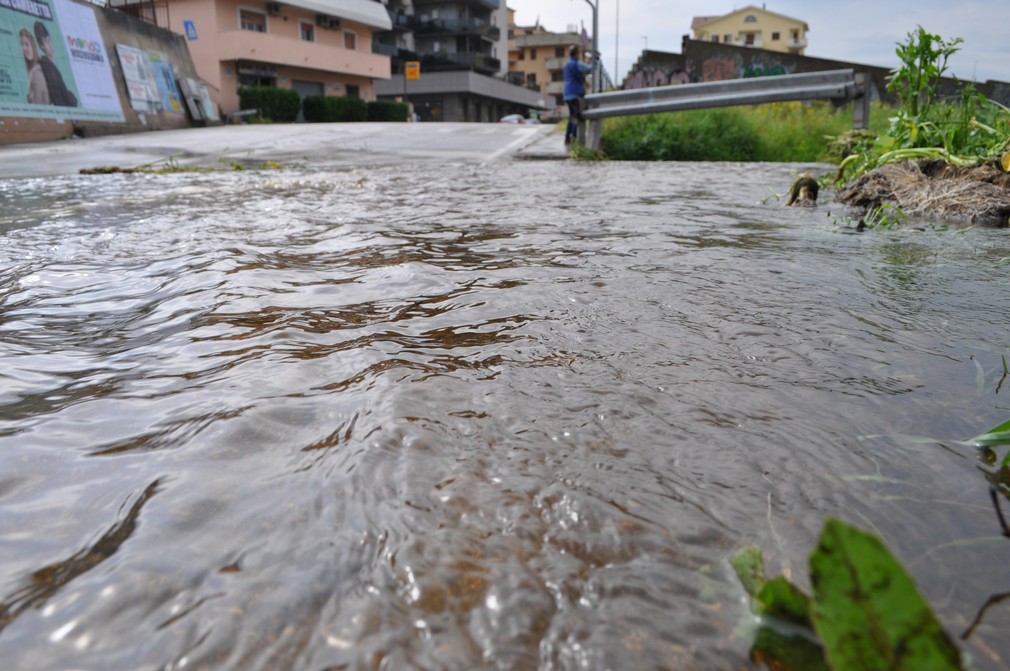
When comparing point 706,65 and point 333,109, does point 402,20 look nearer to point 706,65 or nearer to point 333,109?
point 333,109

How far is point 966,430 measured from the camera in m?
1.26

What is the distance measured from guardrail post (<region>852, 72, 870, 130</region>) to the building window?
34.4 m

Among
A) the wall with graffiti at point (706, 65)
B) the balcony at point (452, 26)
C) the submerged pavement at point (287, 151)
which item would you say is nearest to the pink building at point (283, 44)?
the balcony at point (452, 26)

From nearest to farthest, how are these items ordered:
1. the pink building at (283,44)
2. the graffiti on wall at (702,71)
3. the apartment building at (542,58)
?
the graffiti on wall at (702,71)
the pink building at (283,44)
the apartment building at (542,58)

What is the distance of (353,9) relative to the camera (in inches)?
1654

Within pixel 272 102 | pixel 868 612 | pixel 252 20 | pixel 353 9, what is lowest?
pixel 272 102

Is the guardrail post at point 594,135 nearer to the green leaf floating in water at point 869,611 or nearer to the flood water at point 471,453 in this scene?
the flood water at point 471,453

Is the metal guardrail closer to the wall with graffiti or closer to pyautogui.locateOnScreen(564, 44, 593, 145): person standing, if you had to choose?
pyautogui.locateOnScreen(564, 44, 593, 145): person standing

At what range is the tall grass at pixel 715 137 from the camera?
34.7ft

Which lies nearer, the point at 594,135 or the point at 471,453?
the point at 471,453

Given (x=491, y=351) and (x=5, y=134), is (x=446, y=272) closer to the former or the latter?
(x=491, y=351)

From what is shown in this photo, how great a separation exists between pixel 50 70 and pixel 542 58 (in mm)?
75806

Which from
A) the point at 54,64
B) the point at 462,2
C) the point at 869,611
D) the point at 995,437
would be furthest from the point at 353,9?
the point at 869,611

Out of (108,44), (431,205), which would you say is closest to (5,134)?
(108,44)
